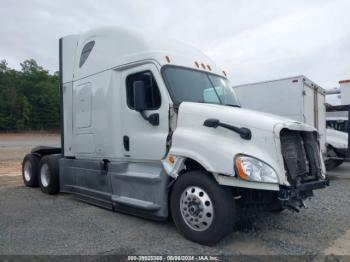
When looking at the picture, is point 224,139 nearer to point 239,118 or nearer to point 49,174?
point 239,118

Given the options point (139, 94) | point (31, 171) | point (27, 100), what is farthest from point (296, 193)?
point (27, 100)

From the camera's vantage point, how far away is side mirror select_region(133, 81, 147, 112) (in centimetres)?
498

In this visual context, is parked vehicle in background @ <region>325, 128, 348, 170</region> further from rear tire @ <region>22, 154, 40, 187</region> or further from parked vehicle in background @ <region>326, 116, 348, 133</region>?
rear tire @ <region>22, 154, 40, 187</region>

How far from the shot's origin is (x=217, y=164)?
414 centimetres

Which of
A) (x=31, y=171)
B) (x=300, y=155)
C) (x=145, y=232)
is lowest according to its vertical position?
(x=145, y=232)

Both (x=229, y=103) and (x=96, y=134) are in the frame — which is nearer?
(x=229, y=103)

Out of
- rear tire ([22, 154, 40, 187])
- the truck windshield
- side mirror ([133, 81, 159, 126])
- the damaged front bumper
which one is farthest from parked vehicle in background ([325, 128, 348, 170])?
rear tire ([22, 154, 40, 187])

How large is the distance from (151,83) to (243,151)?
6.33 ft

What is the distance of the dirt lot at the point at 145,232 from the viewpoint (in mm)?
4172

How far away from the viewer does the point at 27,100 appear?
66688 mm

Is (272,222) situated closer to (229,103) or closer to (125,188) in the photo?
(229,103)

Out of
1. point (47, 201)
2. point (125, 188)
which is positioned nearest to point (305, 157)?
point (125, 188)

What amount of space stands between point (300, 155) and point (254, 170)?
969 millimetres

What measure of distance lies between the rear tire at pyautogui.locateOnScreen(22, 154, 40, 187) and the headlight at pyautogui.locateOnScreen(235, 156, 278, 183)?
6.20 meters
